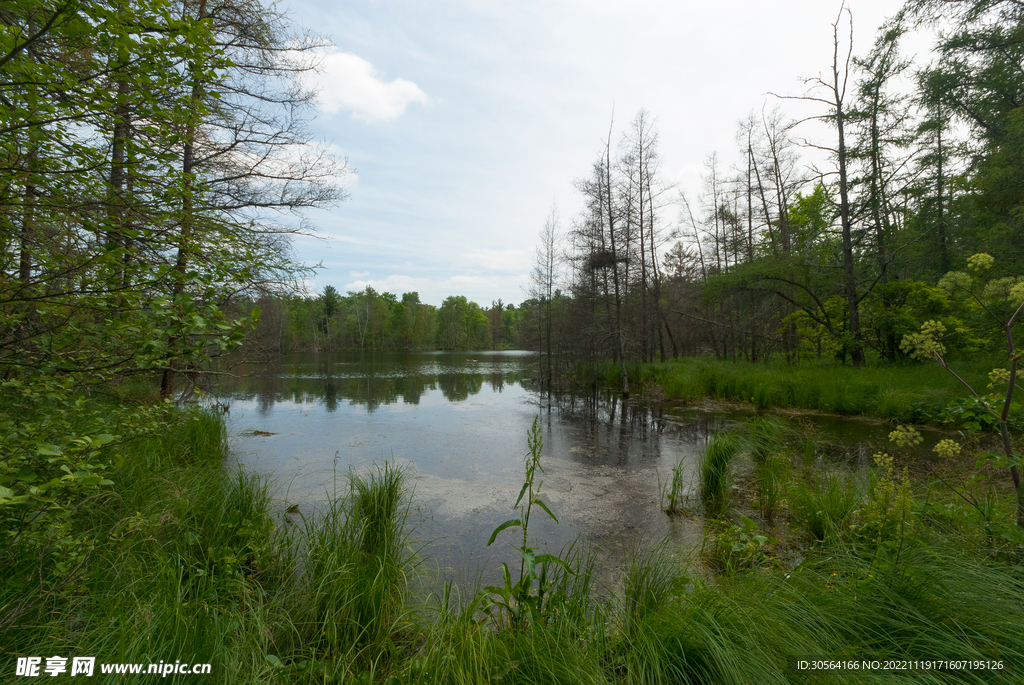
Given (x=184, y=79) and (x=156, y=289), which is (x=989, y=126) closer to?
(x=184, y=79)

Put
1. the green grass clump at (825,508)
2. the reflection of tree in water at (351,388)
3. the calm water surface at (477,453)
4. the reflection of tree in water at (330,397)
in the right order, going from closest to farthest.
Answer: the green grass clump at (825,508)
the calm water surface at (477,453)
the reflection of tree in water at (330,397)
the reflection of tree in water at (351,388)

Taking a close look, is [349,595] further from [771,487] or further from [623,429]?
[623,429]

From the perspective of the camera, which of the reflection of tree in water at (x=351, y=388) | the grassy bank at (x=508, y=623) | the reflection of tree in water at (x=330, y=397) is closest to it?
the grassy bank at (x=508, y=623)

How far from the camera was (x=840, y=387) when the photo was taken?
8.56 m

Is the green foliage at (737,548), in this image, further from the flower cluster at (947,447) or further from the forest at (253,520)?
the flower cluster at (947,447)

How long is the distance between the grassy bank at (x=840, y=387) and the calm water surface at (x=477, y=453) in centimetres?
138

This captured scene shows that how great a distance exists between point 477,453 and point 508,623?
4.71 metres

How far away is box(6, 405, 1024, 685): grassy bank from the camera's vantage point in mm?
1460

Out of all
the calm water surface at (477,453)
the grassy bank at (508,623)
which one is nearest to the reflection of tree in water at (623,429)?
the calm water surface at (477,453)

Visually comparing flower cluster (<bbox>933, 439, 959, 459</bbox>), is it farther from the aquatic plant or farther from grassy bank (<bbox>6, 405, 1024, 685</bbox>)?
the aquatic plant

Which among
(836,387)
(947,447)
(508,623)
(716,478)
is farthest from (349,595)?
(836,387)

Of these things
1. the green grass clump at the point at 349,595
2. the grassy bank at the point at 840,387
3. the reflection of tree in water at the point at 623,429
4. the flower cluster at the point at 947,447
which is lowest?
the reflection of tree in water at the point at 623,429

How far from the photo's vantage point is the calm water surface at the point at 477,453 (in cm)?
390

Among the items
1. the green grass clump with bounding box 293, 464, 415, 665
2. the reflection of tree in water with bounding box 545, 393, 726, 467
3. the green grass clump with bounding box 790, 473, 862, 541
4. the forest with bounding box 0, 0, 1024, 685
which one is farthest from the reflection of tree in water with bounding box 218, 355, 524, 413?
the green grass clump with bounding box 790, 473, 862, 541
